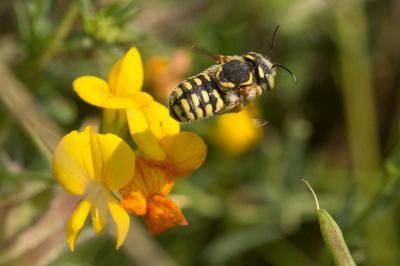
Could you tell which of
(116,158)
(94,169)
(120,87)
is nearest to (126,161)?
(116,158)

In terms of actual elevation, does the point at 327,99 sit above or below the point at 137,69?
below

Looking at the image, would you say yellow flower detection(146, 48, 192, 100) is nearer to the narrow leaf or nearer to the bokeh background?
the bokeh background

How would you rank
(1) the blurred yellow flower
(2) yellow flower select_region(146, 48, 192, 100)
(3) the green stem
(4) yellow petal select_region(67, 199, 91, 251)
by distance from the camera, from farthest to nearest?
(1) the blurred yellow flower < (2) yellow flower select_region(146, 48, 192, 100) < (3) the green stem < (4) yellow petal select_region(67, 199, 91, 251)

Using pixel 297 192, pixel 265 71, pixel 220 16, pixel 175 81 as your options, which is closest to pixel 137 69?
pixel 265 71

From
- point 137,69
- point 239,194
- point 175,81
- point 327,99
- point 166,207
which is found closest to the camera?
point 166,207

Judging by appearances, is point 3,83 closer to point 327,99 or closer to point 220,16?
point 220,16

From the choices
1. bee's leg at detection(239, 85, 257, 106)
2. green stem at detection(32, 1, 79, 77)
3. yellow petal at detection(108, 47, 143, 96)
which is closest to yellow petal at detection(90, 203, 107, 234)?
yellow petal at detection(108, 47, 143, 96)

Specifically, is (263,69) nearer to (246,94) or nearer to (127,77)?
(246,94)

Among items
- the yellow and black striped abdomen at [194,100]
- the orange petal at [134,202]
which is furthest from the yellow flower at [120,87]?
the orange petal at [134,202]
